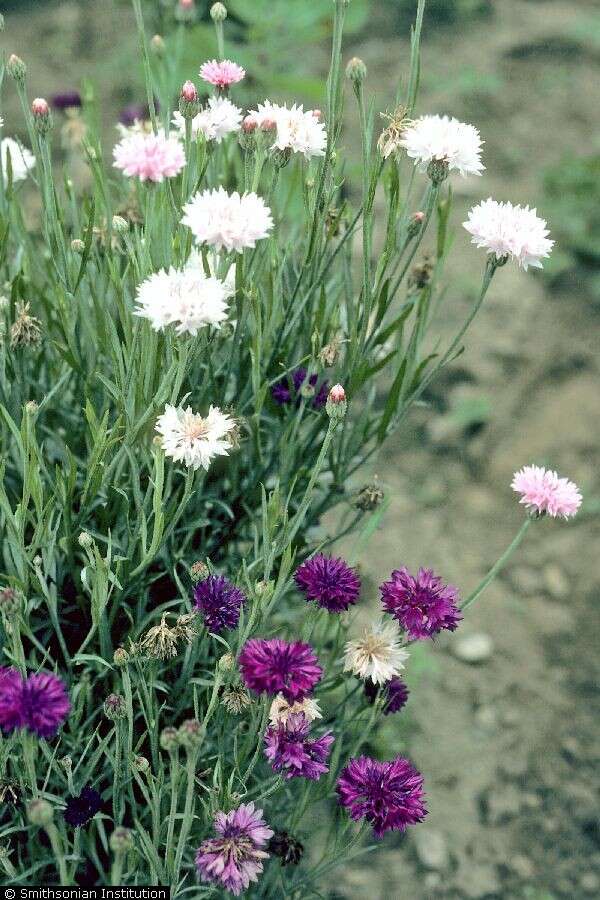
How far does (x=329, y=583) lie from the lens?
92 centimetres

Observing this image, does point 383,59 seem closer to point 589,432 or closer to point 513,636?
point 589,432

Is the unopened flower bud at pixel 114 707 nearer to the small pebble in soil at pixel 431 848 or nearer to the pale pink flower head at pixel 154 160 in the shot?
the pale pink flower head at pixel 154 160

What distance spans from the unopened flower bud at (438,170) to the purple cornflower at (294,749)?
20.1 inches

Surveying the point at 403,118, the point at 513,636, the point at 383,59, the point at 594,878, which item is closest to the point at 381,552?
the point at 513,636

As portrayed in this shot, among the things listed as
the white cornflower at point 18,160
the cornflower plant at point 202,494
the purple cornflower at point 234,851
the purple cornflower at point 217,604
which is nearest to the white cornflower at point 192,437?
the cornflower plant at point 202,494

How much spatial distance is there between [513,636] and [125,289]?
957mm

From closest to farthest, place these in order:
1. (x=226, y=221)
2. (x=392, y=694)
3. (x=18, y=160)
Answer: (x=226, y=221) → (x=392, y=694) → (x=18, y=160)

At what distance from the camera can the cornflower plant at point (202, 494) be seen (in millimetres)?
851

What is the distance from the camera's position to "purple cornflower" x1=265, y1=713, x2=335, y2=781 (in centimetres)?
88

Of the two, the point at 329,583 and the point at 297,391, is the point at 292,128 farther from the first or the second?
the point at 329,583

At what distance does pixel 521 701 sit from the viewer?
1513mm

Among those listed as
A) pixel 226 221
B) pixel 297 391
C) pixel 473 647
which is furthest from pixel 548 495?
pixel 473 647

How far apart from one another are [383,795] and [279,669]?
0.20m

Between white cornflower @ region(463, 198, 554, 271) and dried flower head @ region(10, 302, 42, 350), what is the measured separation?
0.42 metres
